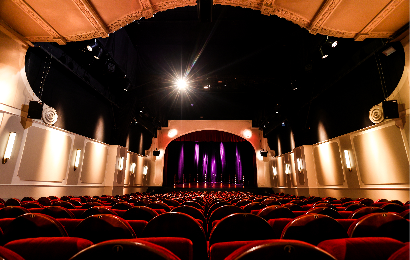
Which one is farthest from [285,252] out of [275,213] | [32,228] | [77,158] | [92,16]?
[77,158]

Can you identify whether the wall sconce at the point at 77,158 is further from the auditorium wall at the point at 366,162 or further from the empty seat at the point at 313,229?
the auditorium wall at the point at 366,162

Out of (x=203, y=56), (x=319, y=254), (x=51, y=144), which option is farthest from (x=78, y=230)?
(x=203, y=56)

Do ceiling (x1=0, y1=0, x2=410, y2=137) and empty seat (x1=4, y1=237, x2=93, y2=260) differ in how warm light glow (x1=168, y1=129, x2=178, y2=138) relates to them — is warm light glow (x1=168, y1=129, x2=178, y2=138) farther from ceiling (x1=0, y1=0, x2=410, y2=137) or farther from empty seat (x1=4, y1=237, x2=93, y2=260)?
empty seat (x1=4, y1=237, x2=93, y2=260)

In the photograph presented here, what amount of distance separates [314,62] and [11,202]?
10.4m

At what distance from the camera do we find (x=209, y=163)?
24.2 meters

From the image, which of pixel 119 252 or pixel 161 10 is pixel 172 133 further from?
pixel 119 252

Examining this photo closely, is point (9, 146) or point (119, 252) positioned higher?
point (9, 146)

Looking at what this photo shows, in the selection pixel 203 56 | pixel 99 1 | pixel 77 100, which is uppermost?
pixel 203 56

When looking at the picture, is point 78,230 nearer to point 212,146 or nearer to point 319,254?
point 319,254

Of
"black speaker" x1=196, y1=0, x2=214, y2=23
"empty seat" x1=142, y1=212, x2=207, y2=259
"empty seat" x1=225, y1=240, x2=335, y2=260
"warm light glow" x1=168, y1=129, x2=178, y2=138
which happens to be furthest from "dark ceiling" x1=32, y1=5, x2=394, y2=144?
"empty seat" x1=225, y1=240, x2=335, y2=260

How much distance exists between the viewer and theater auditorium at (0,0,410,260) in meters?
1.63

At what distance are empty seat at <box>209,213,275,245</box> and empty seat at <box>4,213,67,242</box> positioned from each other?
3.97 feet

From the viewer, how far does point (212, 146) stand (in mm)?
24578

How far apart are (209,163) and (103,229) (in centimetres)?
2279
